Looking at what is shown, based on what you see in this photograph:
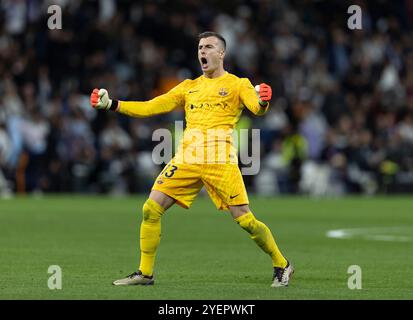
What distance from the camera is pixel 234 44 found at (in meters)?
33.4

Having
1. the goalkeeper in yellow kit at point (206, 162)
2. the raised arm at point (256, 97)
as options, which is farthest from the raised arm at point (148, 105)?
the raised arm at point (256, 97)

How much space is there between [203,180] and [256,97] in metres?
1.02

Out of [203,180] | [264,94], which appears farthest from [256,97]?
[203,180]

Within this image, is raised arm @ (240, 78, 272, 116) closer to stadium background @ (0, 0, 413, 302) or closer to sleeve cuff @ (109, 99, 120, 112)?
sleeve cuff @ (109, 99, 120, 112)

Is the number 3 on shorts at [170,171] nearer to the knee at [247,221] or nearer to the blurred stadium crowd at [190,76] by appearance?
the knee at [247,221]

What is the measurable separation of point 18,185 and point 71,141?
1.72 metres

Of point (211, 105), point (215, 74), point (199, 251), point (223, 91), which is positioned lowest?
point (199, 251)

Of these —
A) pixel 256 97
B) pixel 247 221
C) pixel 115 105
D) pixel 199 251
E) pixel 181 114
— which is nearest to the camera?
pixel 256 97

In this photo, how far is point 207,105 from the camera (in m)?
12.4

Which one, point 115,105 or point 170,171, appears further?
point 115,105

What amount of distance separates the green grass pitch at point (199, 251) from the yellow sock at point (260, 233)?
298mm

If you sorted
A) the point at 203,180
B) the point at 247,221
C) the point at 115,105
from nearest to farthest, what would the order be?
the point at 247,221, the point at 203,180, the point at 115,105

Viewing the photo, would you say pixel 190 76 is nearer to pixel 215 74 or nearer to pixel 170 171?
pixel 215 74

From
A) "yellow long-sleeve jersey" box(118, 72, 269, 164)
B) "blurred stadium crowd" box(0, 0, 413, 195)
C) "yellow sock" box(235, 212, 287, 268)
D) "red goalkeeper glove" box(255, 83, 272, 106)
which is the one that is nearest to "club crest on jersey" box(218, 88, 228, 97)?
"yellow long-sleeve jersey" box(118, 72, 269, 164)
